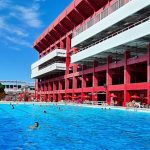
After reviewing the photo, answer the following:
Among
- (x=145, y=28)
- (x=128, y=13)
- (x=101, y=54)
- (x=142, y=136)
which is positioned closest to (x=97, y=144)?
(x=142, y=136)

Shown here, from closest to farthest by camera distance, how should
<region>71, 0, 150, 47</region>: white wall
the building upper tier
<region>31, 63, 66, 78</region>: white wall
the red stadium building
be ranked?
<region>71, 0, 150, 47</region>: white wall < the red stadium building < the building upper tier < <region>31, 63, 66, 78</region>: white wall

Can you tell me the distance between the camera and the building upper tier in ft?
192

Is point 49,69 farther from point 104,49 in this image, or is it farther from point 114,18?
point 114,18

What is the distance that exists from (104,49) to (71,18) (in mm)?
20979

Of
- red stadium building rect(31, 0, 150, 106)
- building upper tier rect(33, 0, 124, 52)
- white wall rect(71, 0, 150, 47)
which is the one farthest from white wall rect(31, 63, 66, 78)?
white wall rect(71, 0, 150, 47)

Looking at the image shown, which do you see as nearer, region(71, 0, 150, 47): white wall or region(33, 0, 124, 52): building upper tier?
region(71, 0, 150, 47): white wall

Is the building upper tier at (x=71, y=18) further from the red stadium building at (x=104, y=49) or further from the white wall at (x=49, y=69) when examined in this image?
the white wall at (x=49, y=69)

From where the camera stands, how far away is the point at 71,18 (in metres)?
68.8

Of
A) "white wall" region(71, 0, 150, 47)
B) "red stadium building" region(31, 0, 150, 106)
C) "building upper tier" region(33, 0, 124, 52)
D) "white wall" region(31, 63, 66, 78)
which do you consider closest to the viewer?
"white wall" region(71, 0, 150, 47)

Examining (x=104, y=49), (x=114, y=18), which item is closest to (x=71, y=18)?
(x=104, y=49)

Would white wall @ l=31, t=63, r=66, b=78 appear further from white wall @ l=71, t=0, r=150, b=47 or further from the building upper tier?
white wall @ l=71, t=0, r=150, b=47

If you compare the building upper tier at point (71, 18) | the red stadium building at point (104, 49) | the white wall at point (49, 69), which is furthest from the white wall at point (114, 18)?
the white wall at point (49, 69)

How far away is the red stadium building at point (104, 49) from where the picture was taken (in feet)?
142

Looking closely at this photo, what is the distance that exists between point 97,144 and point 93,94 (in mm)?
42573
